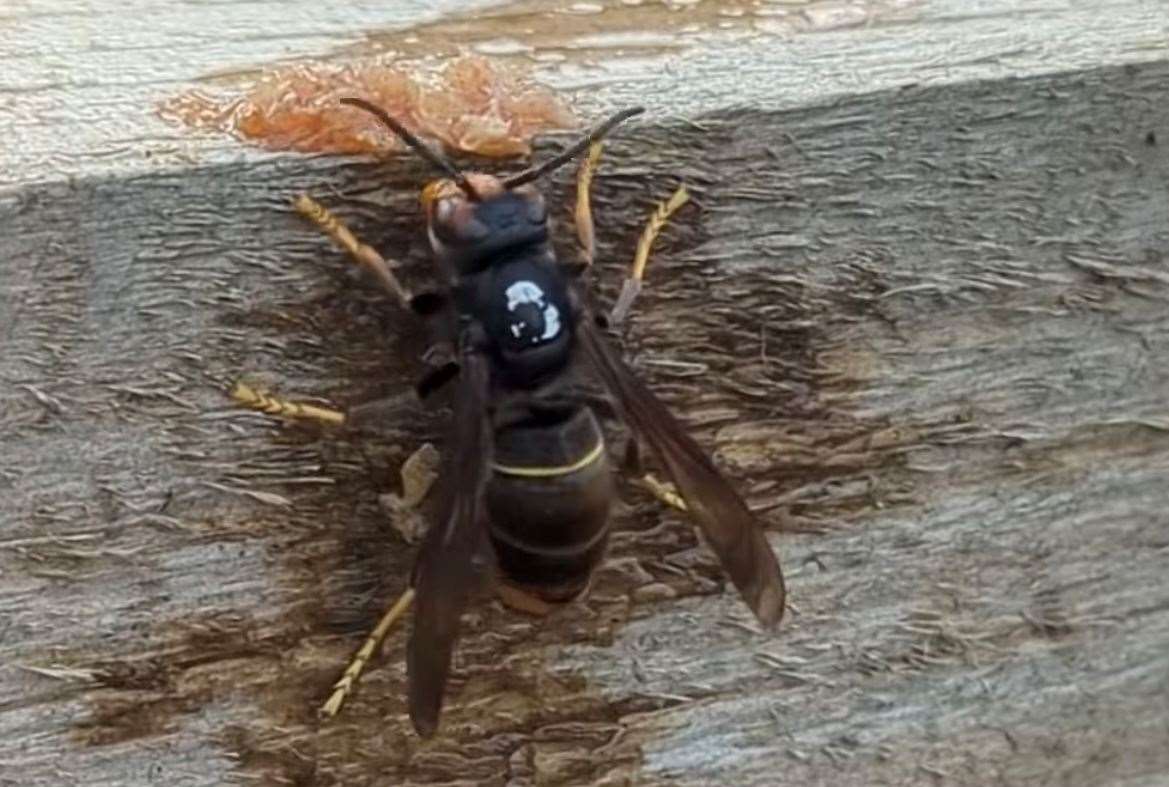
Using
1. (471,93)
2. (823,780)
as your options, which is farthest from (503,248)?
(823,780)

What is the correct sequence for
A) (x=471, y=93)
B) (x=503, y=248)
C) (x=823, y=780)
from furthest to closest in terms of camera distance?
(x=823, y=780), (x=503, y=248), (x=471, y=93)

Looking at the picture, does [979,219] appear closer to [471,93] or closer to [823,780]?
[471,93]

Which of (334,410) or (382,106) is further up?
(382,106)

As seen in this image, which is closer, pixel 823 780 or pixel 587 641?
pixel 587 641

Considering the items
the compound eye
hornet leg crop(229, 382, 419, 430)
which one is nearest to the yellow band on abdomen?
hornet leg crop(229, 382, 419, 430)

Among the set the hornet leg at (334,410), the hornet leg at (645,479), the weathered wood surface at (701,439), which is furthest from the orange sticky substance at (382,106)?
the hornet leg at (645,479)

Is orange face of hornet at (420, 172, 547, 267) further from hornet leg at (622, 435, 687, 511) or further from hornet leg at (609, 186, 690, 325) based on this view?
hornet leg at (622, 435, 687, 511)

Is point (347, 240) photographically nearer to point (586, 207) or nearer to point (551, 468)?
point (586, 207)

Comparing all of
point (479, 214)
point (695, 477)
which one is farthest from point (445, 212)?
point (695, 477)
